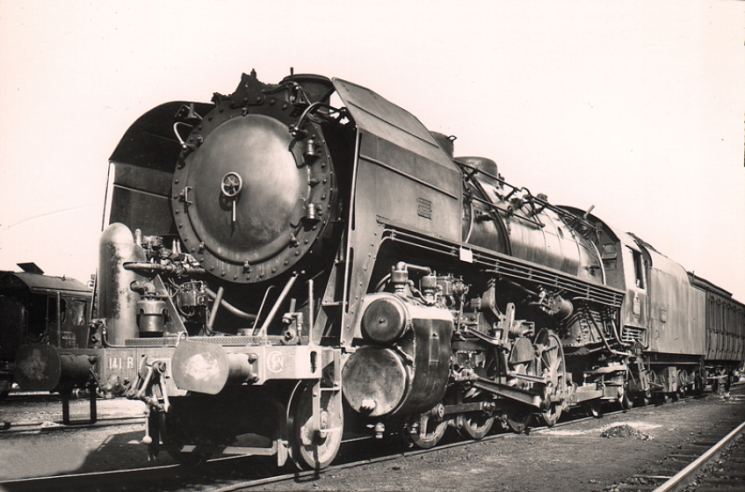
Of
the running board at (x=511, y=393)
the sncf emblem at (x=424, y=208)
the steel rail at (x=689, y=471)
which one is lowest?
the steel rail at (x=689, y=471)

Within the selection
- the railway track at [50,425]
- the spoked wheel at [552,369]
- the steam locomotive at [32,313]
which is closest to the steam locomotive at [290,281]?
the spoked wheel at [552,369]

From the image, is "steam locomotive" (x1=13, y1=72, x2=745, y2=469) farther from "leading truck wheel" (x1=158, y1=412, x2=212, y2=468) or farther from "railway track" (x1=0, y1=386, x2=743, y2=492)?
"railway track" (x1=0, y1=386, x2=743, y2=492)

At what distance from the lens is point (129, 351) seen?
16.8 ft

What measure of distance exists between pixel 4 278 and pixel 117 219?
403 inches

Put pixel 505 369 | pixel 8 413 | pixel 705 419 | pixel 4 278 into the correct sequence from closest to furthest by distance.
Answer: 1. pixel 505 369
2. pixel 705 419
3. pixel 8 413
4. pixel 4 278

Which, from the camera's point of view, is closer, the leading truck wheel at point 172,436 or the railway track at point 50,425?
the leading truck wheel at point 172,436

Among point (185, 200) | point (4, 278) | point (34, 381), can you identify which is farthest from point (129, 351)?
point (4, 278)

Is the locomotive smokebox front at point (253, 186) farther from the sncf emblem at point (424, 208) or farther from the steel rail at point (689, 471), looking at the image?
the steel rail at point (689, 471)

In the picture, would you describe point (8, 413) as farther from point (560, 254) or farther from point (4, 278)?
point (560, 254)

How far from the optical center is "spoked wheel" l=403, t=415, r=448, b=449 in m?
6.30

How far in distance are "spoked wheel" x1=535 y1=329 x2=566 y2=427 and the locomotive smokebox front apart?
4.38 metres

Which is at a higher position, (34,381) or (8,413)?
Result: (34,381)

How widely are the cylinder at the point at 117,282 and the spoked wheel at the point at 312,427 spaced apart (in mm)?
1518

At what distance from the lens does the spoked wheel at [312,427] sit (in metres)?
5.11
